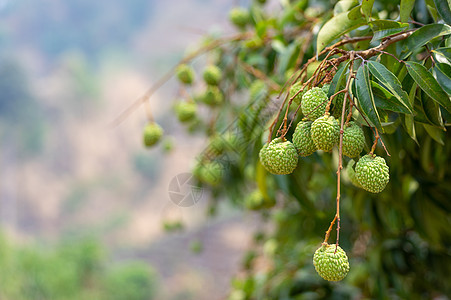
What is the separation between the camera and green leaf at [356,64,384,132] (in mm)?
445

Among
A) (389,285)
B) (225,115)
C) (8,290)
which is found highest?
(225,115)

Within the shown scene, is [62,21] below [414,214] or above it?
above

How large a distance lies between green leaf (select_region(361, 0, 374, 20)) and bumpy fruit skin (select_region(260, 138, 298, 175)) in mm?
186

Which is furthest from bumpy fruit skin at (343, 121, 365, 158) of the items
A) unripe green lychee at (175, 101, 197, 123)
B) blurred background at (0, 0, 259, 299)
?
blurred background at (0, 0, 259, 299)

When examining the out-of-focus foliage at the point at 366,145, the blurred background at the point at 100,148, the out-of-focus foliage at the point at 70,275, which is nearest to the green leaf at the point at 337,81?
the out-of-focus foliage at the point at 366,145

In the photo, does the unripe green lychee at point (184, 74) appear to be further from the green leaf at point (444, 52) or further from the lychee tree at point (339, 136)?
the green leaf at point (444, 52)

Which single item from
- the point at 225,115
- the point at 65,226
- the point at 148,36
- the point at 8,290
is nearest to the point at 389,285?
the point at 225,115

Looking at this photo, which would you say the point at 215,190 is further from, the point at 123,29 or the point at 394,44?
the point at 123,29

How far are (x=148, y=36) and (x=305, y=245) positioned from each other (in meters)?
8.18

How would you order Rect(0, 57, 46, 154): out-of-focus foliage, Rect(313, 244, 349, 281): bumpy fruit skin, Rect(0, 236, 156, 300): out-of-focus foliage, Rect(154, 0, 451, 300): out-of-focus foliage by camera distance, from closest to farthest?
Rect(313, 244, 349, 281): bumpy fruit skin, Rect(154, 0, 451, 300): out-of-focus foliage, Rect(0, 236, 156, 300): out-of-focus foliage, Rect(0, 57, 46, 154): out-of-focus foliage

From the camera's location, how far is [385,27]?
535 mm

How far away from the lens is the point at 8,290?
421 cm

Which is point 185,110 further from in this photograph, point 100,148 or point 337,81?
point 100,148

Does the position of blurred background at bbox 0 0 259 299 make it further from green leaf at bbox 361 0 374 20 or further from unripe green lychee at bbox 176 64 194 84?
green leaf at bbox 361 0 374 20
